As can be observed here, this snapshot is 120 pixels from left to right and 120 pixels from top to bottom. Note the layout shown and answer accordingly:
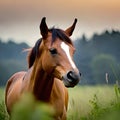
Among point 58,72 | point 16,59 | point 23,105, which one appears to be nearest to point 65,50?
point 58,72

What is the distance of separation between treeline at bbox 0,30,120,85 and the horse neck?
4.14 metres

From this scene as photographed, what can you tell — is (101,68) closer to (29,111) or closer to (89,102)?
(89,102)

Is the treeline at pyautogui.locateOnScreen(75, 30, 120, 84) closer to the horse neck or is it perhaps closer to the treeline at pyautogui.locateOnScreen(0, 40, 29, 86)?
the treeline at pyautogui.locateOnScreen(0, 40, 29, 86)

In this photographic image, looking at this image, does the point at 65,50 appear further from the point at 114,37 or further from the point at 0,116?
the point at 114,37

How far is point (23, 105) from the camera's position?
22.7 inches

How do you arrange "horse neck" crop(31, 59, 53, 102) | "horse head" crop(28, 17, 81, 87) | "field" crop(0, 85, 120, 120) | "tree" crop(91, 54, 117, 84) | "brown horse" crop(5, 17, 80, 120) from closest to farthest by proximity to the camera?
"horse head" crop(28, 17, 81, 87), "brown horse" crop(5, 17, 80, 120), "horse neck" crop(31, 59, 53, 102), "field" crop(0, 85, 120, 120), "tree" crop(91, 54, 117, 84)

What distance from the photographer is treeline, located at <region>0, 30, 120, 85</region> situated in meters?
9.56

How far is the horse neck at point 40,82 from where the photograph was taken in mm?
4725

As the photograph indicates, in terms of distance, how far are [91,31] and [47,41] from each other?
6.14 m

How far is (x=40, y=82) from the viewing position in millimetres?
4789

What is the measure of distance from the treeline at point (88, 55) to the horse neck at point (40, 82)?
13.6 ft

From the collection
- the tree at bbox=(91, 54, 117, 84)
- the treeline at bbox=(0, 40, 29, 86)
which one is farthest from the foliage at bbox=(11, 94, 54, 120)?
the treeline at bbox=(0, 40, 29, 86)

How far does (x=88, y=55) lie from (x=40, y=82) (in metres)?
5.70

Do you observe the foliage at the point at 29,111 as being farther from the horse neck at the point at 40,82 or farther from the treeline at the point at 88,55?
the treeline at the point at 88,55
